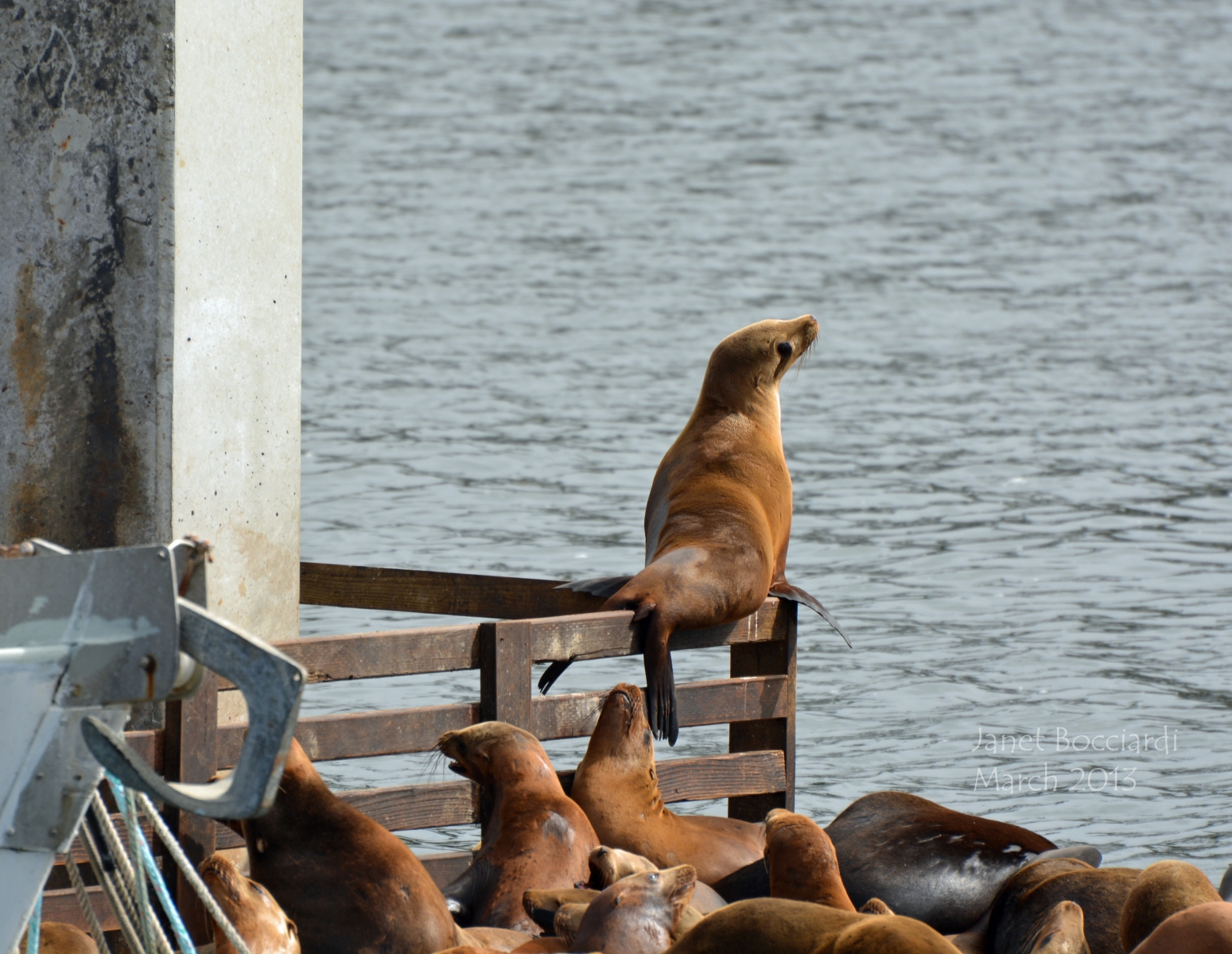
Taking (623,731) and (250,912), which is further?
(623,731)

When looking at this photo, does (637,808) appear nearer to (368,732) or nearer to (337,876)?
(368,732)

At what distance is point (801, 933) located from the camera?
336 centimetres

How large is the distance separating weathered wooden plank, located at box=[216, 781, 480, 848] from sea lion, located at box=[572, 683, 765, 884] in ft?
0.97

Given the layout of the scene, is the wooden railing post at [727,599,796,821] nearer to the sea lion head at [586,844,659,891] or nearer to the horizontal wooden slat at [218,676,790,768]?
the horizontal wooden slat at [218,676,790,768]

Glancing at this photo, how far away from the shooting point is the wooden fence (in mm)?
4277

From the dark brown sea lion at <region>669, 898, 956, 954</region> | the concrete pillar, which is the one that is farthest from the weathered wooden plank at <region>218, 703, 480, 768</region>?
the dark brown sea lion at <region>669, 898, 956, 954</region>

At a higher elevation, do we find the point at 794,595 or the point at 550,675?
the point at 794,595

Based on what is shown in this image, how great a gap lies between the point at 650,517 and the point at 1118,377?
964 centimetres

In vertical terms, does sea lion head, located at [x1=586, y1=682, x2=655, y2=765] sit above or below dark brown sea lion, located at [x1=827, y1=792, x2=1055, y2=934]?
above

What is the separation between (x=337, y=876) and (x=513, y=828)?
2.01 ft

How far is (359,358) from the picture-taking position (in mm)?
15609

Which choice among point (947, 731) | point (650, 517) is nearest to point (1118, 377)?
point (947, 731)

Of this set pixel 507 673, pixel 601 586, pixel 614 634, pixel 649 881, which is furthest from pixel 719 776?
pixel 649 881

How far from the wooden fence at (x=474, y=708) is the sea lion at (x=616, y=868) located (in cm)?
47
